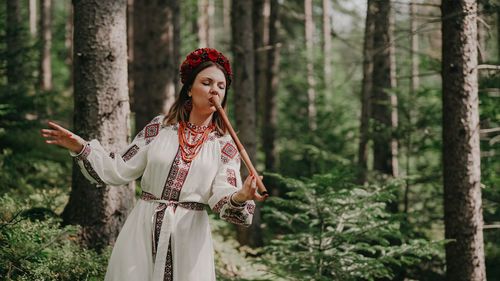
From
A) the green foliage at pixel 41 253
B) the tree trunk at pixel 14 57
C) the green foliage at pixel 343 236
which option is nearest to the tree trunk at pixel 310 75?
the green foliage at pixel 343 236

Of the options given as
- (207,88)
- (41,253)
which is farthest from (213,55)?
(41,253)

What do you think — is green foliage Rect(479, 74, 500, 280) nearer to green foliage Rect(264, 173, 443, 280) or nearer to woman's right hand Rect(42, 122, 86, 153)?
green foliage Rect(264, 173, 443, 280)

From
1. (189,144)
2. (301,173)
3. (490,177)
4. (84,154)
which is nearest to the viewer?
(84,154)

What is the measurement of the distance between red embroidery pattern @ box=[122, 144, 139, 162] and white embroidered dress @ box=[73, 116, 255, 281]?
3cm

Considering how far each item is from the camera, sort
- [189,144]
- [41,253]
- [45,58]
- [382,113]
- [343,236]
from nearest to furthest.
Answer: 1. [189,144]
2. [41,253]
3. [343,236]
4. [382,113]
5. [45,58]

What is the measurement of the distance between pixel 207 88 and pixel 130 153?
73 cm

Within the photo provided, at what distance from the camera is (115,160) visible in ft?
9.53

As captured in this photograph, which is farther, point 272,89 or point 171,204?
point 272,89

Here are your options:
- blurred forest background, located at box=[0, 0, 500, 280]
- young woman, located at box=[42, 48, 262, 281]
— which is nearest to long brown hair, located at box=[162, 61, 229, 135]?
→ young woman, located at box=[42, 48, 262, 281]

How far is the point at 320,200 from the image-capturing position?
452 cm

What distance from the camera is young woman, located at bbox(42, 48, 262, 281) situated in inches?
107

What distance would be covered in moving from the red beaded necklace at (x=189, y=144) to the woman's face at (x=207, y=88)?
0.47 ft

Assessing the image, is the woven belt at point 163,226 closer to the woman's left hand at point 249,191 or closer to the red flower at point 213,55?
the woman's left hand at point 249,191

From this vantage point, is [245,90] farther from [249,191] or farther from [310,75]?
[310,75]
